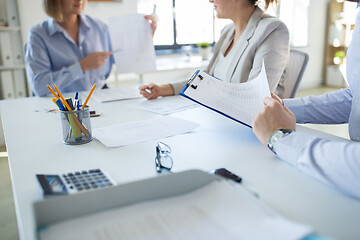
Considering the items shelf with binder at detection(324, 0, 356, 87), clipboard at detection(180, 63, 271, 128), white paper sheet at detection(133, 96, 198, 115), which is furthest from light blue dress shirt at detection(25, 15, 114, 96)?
shelf with binder at detection(324, 0, 356, 87)

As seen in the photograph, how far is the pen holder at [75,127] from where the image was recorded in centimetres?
95

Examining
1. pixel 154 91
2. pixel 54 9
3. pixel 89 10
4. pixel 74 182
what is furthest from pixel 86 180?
pixel 89 10

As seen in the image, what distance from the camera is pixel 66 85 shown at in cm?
183

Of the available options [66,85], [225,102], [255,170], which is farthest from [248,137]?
[66,85]

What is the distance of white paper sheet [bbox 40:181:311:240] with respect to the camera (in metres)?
0.45

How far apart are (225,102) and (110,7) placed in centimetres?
319

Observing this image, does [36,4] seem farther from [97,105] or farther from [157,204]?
[157,204]

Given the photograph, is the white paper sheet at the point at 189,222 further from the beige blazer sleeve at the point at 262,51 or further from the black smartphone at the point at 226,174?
the beige blazer sleeve at the point at 262,51

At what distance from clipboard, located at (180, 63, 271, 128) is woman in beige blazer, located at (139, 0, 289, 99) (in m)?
0.38

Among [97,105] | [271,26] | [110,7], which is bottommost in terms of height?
[97,105]

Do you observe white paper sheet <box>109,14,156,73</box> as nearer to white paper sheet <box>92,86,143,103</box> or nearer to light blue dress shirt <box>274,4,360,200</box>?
white paper sheet <box>92,86,143,103</box>

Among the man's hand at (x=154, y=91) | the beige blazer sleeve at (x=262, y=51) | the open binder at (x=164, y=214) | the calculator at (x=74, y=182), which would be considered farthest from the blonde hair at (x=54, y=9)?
the open binder at (x=164, y=214)

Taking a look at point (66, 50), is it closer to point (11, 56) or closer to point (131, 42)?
point (131, 42)

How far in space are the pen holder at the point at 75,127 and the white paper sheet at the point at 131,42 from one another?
1038 millimetres
